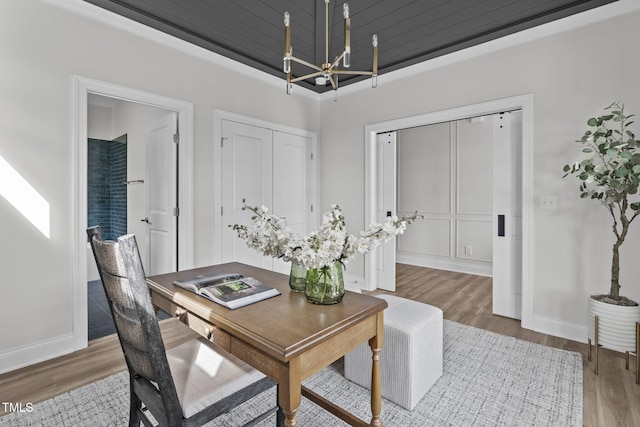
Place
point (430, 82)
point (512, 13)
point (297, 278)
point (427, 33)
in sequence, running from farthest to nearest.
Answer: point (430, 82) → point (427, 33) → point (512, 13) → point (297, 278)

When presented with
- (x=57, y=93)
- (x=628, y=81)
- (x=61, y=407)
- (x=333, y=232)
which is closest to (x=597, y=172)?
(x=628, y=81)

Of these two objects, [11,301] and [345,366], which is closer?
[345,366]

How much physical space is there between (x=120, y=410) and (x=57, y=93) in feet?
7.28

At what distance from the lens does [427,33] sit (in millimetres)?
2961

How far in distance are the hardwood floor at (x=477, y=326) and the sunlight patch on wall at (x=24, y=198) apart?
3.06 feet

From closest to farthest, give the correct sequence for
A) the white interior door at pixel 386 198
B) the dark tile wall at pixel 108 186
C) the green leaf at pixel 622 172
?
the green leaf at pixel 622 172 < the white interior door at pixel 386 198 < the dark tile wall at pixel 108 186

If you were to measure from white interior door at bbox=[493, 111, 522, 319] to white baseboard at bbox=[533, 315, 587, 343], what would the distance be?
28 centimetres

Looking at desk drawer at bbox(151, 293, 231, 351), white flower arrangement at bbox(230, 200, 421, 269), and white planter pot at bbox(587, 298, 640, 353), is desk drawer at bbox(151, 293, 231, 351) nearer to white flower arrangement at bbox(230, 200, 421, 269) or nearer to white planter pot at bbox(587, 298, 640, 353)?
white flower arrangement at bbox(230, 200, 421, 269)

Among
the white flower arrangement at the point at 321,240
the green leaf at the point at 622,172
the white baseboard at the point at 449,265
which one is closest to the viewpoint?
the white flower arrangement at the point at 321,240

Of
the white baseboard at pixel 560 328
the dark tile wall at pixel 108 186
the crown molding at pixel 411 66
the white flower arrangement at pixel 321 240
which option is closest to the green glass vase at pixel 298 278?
the white flower arrangement at pixel 321 240

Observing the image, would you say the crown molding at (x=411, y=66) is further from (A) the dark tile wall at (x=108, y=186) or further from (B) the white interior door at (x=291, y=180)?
(A) the dark tile wall at (x=108, y=186)

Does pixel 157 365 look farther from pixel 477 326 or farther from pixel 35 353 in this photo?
pixel 477 326

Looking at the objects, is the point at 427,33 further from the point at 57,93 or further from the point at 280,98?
the point at 57,93

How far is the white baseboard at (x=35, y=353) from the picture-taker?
2.21 metres
